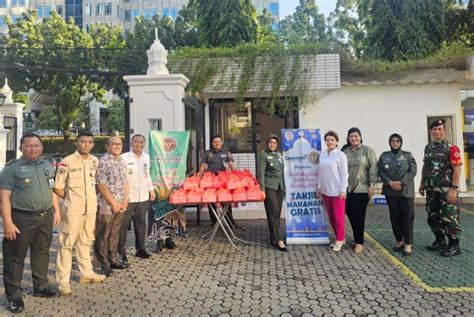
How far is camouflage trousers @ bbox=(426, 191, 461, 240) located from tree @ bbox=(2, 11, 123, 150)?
19.3 metres

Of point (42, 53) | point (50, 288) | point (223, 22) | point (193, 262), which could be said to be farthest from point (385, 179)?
point (42, 53)

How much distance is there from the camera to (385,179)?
5.01 metres

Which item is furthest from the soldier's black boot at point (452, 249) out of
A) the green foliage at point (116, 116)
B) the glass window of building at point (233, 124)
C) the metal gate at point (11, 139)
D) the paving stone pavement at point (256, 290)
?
the green foliage at point (116, 116)

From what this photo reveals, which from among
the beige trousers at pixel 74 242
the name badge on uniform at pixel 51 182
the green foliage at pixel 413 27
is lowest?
the beige trousers at pixel 74 242

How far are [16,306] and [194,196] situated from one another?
2.35 metres

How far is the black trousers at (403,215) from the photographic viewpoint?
16.1 feet

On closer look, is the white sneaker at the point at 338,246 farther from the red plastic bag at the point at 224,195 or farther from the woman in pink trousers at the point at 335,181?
the red plastic bag at the point at 224,195

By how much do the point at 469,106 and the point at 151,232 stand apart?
9449 millimetres

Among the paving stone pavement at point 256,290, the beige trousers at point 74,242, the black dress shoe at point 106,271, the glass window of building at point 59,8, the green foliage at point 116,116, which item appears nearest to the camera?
the paving stone pavement at point 256,290

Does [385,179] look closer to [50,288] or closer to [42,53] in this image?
[50,288]

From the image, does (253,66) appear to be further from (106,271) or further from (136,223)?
(106,271)

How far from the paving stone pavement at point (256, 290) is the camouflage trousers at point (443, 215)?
844 mm

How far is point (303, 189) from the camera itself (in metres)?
5.66

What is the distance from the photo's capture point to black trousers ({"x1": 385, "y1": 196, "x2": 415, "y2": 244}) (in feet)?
16.1
